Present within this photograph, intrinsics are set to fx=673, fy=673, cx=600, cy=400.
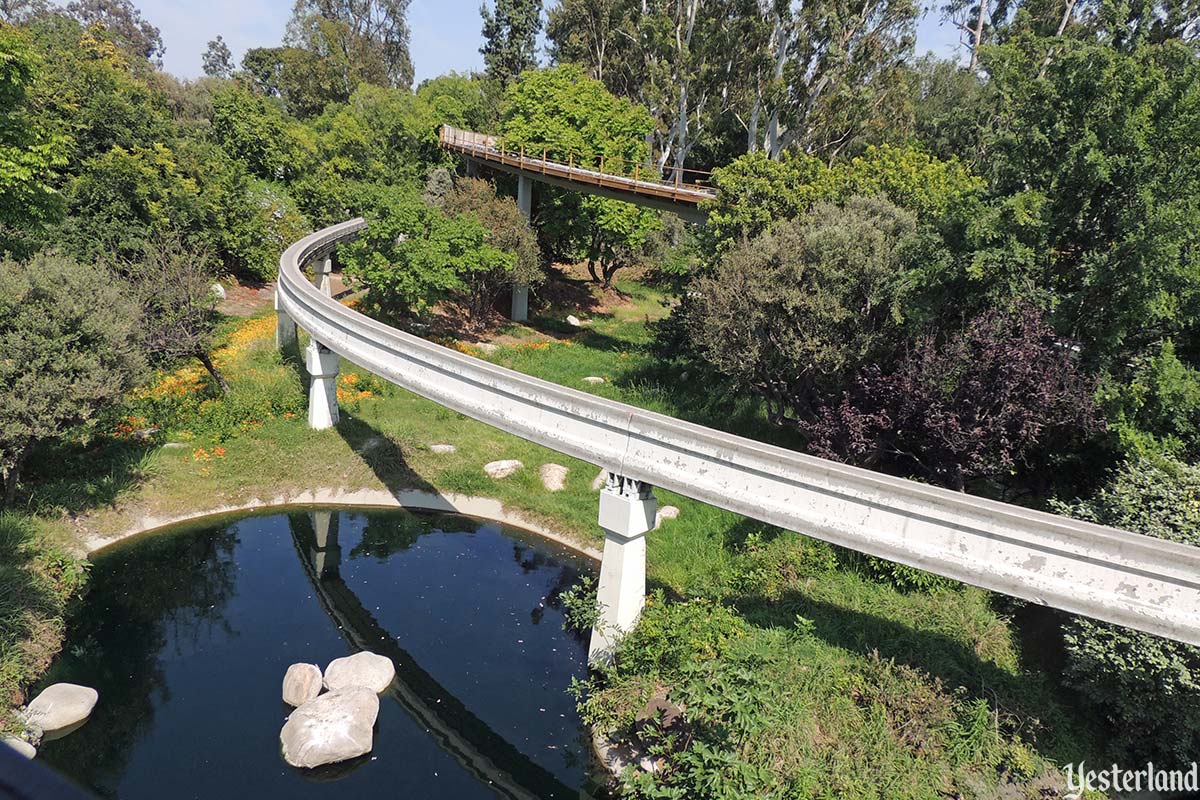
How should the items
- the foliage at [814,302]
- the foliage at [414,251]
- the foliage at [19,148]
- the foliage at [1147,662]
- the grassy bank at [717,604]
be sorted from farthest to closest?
the foliage at [414,251], the foliage at [19,148], the foliage at [814,302], the grassy bank at [717,604], the foliage at [1147,662]

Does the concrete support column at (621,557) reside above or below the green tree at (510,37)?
below

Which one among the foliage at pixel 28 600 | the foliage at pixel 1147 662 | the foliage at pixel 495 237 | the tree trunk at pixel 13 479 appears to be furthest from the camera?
the foliage at pixel 495 237

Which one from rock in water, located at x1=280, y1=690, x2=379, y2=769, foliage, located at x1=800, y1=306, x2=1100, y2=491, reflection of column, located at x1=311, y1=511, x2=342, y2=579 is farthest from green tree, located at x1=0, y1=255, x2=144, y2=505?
foliage, located at x1=800, y1=306, x2=1100, y2=491

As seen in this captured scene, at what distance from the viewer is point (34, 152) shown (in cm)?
2308

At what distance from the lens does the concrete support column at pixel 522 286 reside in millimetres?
46125

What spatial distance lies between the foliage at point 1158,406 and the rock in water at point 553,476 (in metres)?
17.6

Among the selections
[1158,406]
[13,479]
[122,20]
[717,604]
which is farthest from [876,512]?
[122,20]

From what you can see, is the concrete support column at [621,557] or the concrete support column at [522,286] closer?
the concrete support column at [621,557]

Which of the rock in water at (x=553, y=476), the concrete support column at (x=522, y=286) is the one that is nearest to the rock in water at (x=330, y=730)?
the rock in water at (x=553, y=476)

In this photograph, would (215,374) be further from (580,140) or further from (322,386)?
(580,140)

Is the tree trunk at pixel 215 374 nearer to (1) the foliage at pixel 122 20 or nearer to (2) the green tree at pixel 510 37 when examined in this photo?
(2) the green tree at pixel 510 37

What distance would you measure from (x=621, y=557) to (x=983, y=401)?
389 inches

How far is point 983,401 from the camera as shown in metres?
16.9

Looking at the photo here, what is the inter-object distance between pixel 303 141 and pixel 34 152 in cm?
3734
